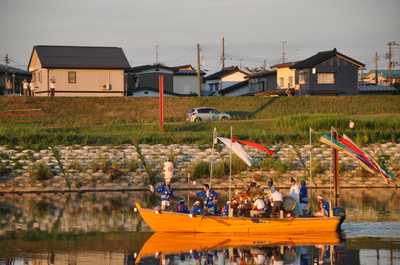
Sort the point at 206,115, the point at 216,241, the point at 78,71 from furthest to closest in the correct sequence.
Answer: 1. the point at 78,71
2. the point at 206,115
3. the point at 216,241

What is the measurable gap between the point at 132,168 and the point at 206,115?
76.8 ft

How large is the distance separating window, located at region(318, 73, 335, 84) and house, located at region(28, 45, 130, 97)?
2602 centimetres

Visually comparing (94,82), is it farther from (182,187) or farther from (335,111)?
(182,187)

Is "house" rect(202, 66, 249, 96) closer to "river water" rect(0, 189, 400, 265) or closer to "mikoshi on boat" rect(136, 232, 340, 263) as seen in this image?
"river water" rect(0, 189, 400, 265)

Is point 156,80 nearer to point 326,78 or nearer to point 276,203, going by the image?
point 326,78

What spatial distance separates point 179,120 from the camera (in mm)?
57938

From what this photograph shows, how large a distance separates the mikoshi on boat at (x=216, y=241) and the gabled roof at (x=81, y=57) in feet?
166

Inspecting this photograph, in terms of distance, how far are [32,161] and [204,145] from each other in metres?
10.6

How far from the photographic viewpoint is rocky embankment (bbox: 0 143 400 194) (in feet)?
106

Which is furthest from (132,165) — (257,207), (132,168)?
(257,207)

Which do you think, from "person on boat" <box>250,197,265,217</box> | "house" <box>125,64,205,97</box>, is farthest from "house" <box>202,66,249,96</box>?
"person on boat" <box>250,197,265,217</box>

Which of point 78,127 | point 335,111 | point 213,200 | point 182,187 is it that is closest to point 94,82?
point 78,127

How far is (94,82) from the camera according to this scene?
6931cm

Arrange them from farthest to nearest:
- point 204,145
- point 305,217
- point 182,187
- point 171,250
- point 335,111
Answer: point 335,111
point 204,145
point 182,187
point 305,217
point 171,250
